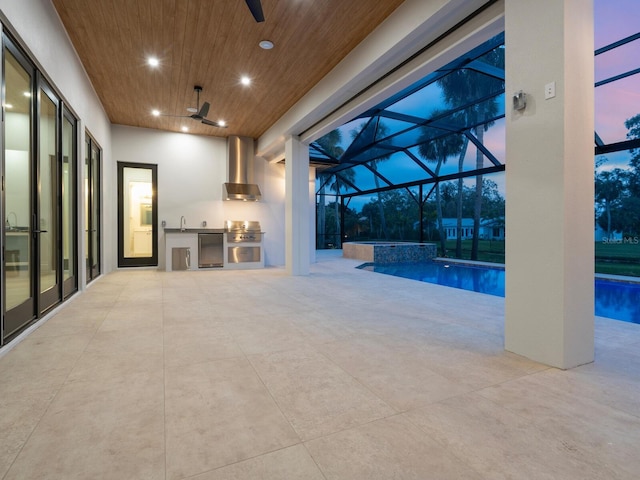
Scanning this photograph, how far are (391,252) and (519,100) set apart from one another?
797 cm

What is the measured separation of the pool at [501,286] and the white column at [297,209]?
7.39 ft

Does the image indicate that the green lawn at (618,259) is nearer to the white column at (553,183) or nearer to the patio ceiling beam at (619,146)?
the patio ceiling beam at (619,146)

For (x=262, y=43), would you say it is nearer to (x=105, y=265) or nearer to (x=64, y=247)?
(x=64, y=247)

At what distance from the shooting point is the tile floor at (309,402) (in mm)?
1242

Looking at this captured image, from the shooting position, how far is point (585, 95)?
2.20 m

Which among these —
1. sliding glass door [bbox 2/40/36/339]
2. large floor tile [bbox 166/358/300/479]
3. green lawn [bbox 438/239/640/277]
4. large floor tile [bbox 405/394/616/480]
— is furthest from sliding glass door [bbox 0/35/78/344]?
green lawn [bbox 438/239/640/277]

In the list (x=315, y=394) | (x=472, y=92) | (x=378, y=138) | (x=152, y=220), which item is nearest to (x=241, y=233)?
(x=152, y=220)

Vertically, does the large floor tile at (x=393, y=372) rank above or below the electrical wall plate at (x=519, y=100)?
below

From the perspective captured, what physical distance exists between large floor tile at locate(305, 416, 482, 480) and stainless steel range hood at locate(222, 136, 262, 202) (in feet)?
23.2

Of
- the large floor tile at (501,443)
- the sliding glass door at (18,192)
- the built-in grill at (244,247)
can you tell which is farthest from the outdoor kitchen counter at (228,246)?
the large floor tile at (501,443)

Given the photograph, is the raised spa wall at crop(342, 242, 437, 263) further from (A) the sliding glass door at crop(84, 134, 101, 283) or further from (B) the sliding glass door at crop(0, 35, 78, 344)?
(B) the sliding glass door at crop(0, 35, 78, 344)

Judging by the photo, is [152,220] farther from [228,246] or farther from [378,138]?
[378,138]

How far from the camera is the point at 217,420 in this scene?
153 cm

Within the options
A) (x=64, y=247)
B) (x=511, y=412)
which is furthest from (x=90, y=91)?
(x=511, y=412)
